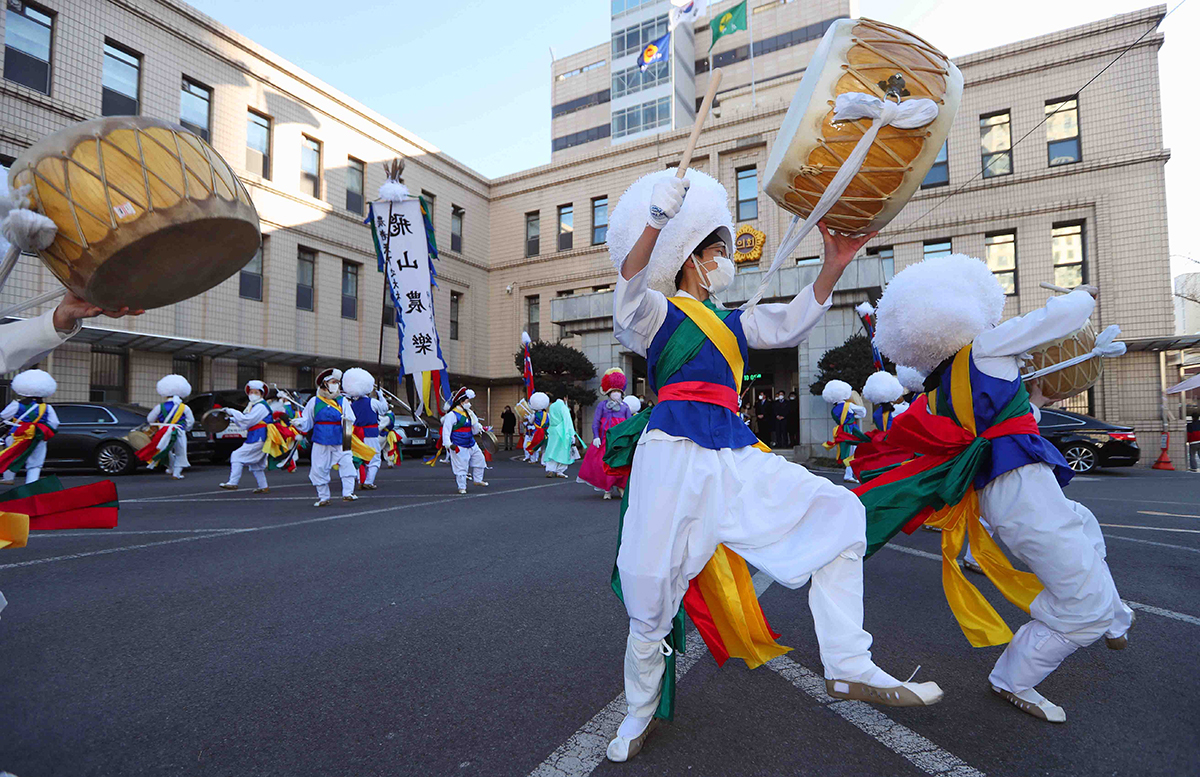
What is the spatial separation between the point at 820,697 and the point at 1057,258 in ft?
72.8

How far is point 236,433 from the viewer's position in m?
14.6

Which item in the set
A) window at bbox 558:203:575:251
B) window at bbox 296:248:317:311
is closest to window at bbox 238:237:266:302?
window at bbox 296:248:317:311

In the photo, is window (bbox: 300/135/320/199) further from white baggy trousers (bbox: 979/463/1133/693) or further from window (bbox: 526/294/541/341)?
white baggy trousers (bbox: 979/463/1133/693)

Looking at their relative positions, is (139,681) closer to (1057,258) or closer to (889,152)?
(889,152)

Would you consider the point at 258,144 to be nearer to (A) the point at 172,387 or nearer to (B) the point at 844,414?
(A) the point at 172,387

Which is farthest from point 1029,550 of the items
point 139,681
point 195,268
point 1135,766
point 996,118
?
point 996,118

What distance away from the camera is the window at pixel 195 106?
61.6ft

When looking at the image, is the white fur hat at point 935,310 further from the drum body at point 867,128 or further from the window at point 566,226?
the window at point 566,226

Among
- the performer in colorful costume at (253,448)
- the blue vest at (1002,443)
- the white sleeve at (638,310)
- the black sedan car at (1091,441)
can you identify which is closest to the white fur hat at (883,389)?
the blue vest at (1002,443)

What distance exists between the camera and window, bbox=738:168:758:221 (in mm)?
24125

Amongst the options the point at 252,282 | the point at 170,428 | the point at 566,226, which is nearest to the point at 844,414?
the point at 170,428

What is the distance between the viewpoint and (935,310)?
9.97 feet

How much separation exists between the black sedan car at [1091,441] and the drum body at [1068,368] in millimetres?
9696

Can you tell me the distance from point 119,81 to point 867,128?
21.8 m
